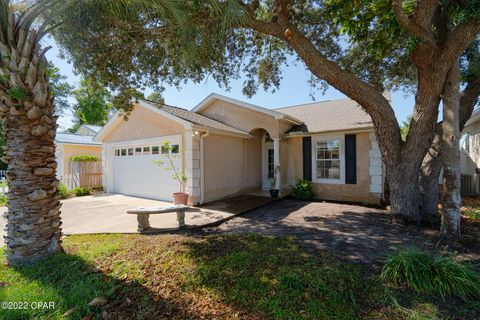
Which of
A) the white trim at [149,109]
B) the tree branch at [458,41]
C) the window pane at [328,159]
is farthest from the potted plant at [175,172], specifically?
the tree branch at [458,41]

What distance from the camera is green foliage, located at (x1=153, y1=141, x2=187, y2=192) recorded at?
→ 349 inches

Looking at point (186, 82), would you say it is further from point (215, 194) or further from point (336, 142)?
point (336, 142)

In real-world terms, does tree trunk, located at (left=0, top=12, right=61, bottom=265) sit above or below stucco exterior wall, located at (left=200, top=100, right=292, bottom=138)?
below

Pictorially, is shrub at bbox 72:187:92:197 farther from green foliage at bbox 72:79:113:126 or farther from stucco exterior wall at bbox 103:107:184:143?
green foliage at bbox 72:79:113:126

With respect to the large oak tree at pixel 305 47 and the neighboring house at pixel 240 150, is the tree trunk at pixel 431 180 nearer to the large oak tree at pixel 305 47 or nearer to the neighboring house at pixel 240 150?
the large oak tree at pixel 305 47

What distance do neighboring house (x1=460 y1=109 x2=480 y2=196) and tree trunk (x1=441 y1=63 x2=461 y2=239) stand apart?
811 centimetres

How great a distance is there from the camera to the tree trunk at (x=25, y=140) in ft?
12.2

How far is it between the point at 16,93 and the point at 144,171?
7.18m

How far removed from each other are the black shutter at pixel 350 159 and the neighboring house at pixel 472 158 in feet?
20.7

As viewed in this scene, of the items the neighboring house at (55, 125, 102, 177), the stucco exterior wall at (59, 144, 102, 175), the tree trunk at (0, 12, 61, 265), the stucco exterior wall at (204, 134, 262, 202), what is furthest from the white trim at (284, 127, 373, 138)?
the stucco exterior wall at (59, 144, 102, 175)

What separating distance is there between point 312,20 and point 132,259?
8492 mm

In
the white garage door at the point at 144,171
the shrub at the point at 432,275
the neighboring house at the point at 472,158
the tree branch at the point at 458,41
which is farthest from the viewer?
the neighboring house at the point at 472,158

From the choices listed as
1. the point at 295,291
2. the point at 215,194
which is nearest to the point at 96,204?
the point at 215,194

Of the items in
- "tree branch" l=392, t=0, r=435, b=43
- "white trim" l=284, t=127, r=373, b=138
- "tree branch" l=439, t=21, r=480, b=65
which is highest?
"tree branch" l=392, t=0, r=435, b=43
